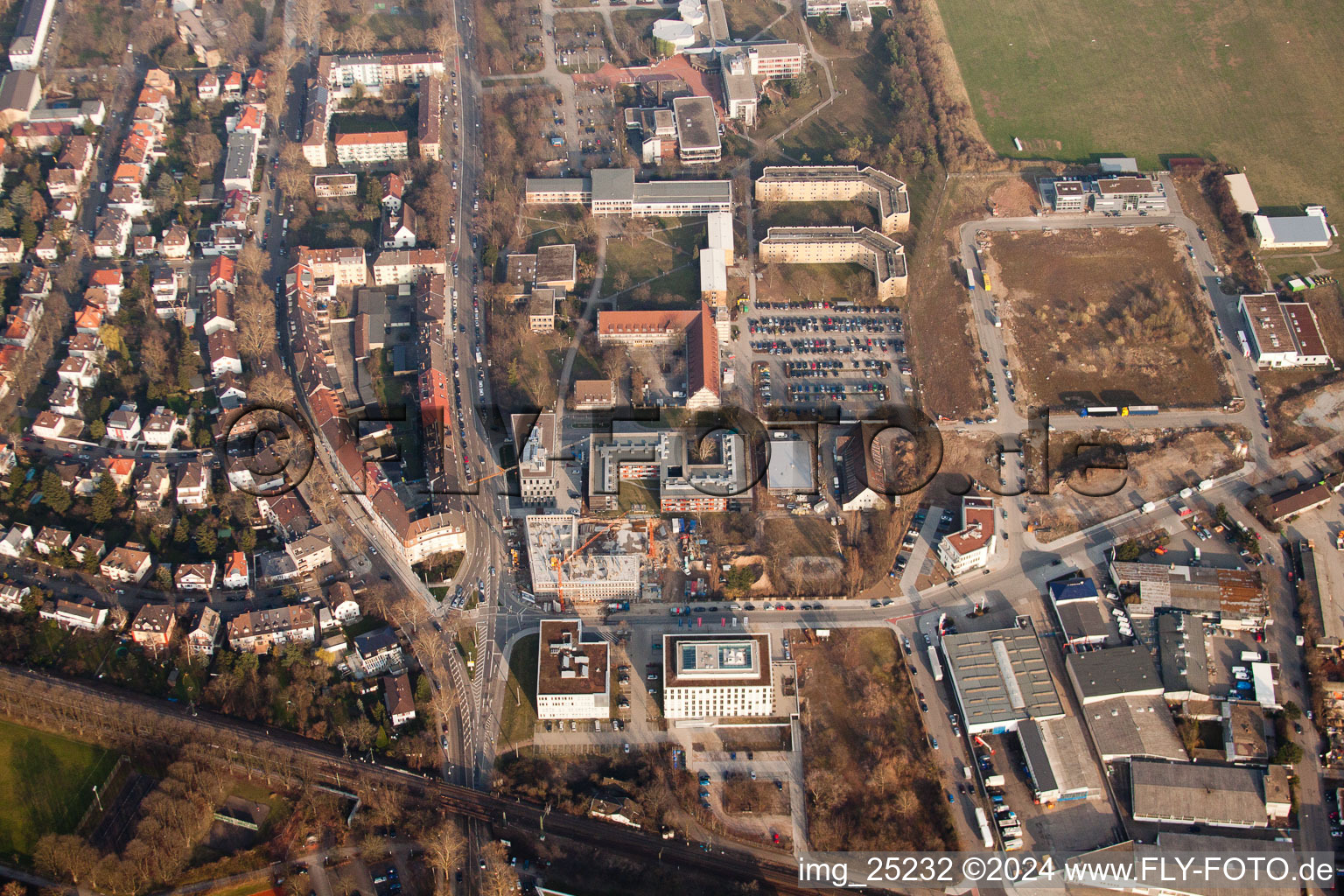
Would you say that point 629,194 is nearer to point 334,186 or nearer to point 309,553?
point 334,186

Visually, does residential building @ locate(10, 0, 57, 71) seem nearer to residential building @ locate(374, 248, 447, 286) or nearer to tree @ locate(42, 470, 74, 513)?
residential building @ locate(374, 248, 447, 286)

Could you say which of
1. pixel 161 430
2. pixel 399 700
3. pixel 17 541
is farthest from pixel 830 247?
pixel 17 541

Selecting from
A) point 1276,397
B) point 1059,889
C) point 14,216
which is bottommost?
point 1059,889

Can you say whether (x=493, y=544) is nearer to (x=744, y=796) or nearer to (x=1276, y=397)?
(x=744, y=796)

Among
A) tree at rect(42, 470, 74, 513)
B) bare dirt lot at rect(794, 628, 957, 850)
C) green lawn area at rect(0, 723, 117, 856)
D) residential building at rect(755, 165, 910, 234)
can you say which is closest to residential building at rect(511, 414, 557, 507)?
bare dirt lot at rect(794, 628, 957, 850)

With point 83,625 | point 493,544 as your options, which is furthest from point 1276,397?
point 83,625
